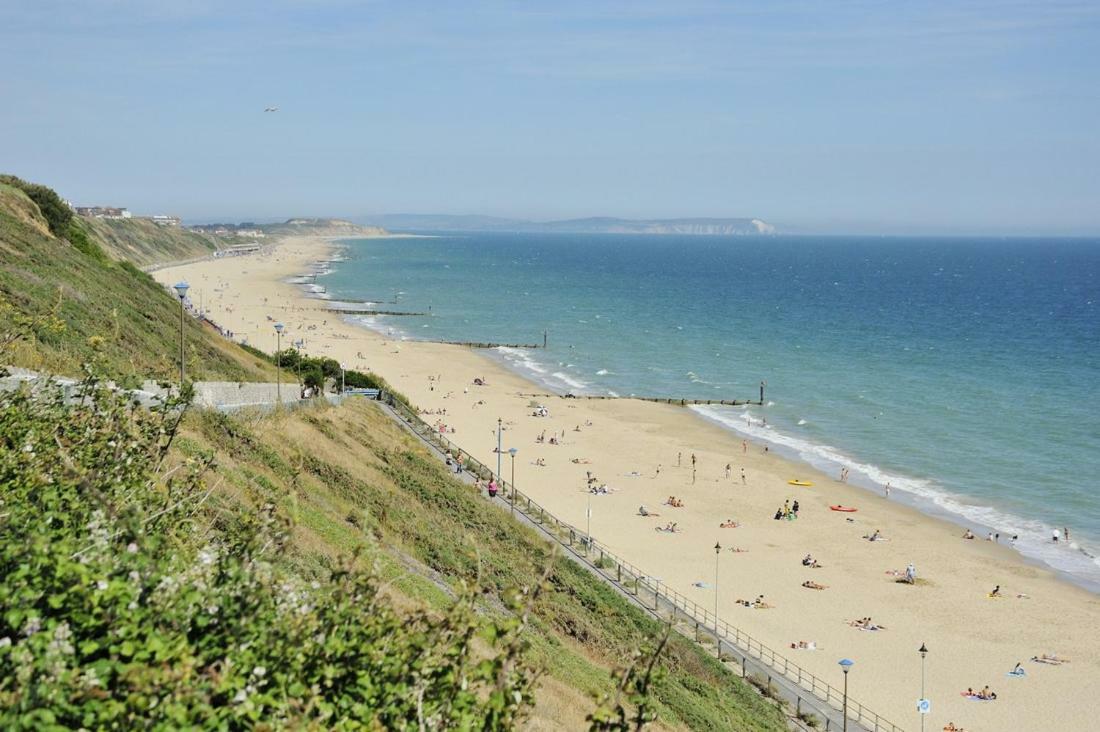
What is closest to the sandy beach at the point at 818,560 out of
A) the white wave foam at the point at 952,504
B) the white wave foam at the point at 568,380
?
the white wave foam at the point at 952,504

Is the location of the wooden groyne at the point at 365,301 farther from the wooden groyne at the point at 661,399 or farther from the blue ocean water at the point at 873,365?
the wooden groyne at the point at 661,399

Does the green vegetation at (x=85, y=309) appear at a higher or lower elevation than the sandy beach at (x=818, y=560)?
higher

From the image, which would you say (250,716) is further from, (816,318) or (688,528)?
(816,318)

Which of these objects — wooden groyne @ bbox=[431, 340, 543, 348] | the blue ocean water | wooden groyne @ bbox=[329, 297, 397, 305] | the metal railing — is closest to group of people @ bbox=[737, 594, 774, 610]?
the metal railing

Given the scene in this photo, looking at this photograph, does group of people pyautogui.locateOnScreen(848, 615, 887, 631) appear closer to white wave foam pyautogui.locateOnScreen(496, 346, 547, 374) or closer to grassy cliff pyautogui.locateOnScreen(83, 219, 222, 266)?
white wave foam pyautogui.locateOnScreen(496, 346, 547, 374)

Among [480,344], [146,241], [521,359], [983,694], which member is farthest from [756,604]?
[146,241]

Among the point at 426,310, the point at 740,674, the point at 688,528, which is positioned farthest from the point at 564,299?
the point at 740,674
